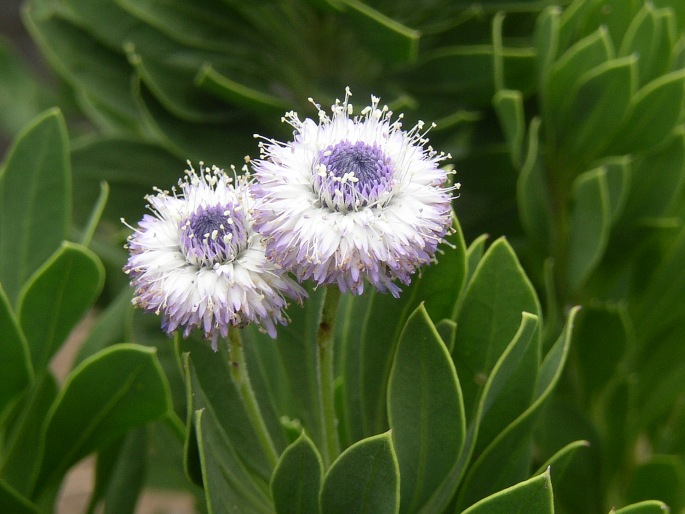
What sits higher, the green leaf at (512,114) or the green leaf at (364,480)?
the green leaf at (512,114)

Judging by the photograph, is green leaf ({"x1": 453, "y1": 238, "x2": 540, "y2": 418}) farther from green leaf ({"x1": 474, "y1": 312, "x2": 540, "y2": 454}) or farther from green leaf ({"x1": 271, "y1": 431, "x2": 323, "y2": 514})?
green leaf ({"x1": 271, "y1": 431, "x2": 323, "y2": 514})

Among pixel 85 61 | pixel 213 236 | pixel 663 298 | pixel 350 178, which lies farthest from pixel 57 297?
pixel 663 298

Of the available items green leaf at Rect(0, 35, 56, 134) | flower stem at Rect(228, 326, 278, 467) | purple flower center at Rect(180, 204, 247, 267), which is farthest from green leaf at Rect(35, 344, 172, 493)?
green leaf at Rect(0, 35, 56, 134)

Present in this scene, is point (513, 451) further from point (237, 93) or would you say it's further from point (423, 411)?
point (237, 93)

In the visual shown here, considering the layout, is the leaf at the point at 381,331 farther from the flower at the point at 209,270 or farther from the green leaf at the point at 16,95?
the green leaf at the point at 16,95

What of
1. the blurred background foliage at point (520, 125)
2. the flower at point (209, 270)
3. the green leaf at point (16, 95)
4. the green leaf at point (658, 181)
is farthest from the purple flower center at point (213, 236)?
the green leaf at point (16, 95)

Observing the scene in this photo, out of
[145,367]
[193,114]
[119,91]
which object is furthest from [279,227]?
[119,91]
